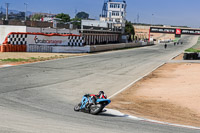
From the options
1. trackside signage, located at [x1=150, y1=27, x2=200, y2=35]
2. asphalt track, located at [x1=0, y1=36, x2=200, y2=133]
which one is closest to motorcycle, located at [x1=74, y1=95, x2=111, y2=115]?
asphalt track, located at [x1=0, y1=36, x2=200, y2=133]

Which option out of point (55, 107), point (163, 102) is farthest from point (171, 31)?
point (55, 107)

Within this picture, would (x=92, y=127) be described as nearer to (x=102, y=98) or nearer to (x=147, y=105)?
(x=102, y=98)

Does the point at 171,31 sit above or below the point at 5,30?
above

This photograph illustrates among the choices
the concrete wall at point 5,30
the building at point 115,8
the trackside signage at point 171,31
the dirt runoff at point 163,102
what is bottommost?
the dirt runoff at point 163,102

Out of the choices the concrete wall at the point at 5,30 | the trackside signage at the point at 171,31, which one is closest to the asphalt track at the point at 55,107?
the concrete wall at the point at 5,30

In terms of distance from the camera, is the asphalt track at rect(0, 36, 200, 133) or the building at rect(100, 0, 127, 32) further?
the building at rect(100, 0, 127, 32)

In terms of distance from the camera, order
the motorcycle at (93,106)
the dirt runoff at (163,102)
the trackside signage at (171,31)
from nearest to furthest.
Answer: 1. the motorcycle at (93,106)
2. the dirt runoff at (163,102)
3. the trackside signage at (171,31)

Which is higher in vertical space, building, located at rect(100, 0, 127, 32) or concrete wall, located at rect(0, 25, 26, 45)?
building, located at rect(100, 0, 127, 32)

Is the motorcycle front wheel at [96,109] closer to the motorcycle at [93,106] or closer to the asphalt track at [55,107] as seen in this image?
the motorcycle at [93,106]

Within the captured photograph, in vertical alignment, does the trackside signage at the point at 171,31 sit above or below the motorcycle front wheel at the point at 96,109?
above

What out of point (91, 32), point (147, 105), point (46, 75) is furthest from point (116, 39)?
point (147, 105)

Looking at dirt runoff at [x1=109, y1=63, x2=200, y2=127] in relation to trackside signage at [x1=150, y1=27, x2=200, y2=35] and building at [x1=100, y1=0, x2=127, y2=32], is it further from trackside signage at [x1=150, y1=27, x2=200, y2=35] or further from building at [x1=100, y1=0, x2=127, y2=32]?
building at [x1=100, y1=0, x2=127, y2=32]

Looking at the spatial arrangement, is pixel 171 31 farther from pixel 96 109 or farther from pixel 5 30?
pixel 96 109

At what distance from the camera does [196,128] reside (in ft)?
31.8
